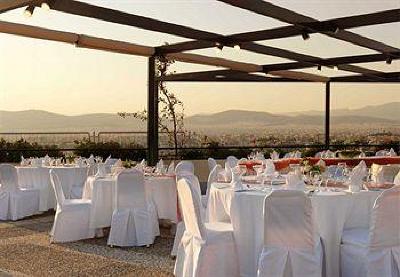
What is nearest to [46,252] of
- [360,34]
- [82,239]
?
[82,239]

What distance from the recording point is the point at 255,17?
319 inches

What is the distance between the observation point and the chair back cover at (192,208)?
164 inches

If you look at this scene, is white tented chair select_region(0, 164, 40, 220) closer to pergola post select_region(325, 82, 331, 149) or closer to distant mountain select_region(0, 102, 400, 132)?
distant mountain select_region(0, 102, 400, 132)

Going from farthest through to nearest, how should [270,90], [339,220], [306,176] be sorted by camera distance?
[270,90]
[306,176]
[339,220]

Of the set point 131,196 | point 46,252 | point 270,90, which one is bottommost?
point 46,252

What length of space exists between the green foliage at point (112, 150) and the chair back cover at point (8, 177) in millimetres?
→ 3905

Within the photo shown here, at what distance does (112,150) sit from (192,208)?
27.2 ft

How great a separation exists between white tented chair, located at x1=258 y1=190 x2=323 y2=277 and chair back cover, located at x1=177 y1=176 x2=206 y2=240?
54cm

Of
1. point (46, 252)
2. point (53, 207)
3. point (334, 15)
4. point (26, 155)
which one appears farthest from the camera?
point (26, 155)

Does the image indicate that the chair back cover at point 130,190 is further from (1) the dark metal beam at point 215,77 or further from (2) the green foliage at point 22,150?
(2) the green foliage at point 22,150

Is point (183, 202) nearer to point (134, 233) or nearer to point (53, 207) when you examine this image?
point (134, 233)

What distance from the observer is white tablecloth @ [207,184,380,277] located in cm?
415

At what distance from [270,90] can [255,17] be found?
659cm

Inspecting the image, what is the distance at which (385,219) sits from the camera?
153 inches
